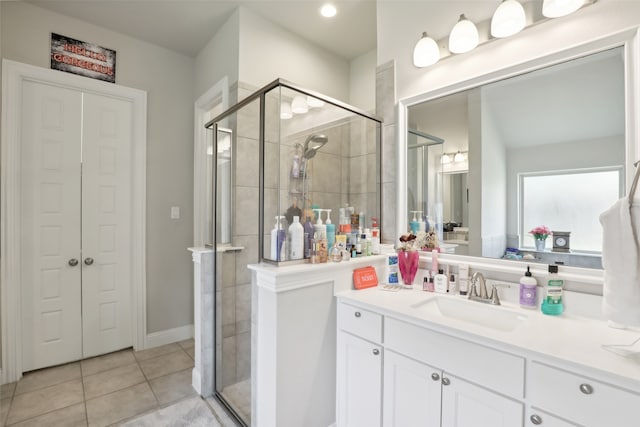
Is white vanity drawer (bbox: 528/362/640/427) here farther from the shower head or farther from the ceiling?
the ceiling

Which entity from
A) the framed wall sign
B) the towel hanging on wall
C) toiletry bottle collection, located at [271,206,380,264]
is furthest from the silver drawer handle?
the framed wall sign

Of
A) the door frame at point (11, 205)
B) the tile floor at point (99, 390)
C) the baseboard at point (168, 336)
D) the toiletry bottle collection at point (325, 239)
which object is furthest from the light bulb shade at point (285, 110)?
the baseboard at point (168, 336)

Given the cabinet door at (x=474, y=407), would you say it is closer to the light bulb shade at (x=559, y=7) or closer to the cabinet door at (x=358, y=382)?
the cabinet door at (x=358, y=382)

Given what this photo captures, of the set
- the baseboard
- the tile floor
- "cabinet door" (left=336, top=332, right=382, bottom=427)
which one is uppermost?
"cabinet door" (left=336, top=332, right=382, bottom=427)

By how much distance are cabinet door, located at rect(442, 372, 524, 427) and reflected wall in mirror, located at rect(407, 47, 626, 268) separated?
2.37ft

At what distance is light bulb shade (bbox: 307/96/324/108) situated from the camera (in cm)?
171

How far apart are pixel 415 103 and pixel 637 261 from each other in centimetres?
135

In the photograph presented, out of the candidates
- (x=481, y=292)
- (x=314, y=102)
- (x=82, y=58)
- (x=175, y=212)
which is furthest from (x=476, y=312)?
(x=82, y=58)

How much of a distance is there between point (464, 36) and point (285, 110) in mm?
1037

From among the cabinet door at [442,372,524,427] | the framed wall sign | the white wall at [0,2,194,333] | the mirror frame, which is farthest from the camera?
the white wall at [0,2,194,333]

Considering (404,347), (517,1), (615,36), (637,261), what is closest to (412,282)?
(404,347)

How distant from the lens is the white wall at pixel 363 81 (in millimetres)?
2842

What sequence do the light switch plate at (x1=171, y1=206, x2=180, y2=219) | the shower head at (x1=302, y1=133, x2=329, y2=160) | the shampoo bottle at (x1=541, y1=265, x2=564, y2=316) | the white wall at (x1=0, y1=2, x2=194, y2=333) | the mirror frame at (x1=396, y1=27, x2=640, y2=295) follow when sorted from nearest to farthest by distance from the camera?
the mirror frame at (x1=396, y1=27, x2=640, y2=295) < the shampoo bottle at (x1=541, y1=265, x2=564, y2=316) < the shower head at (x1=302, y1=133, x2=329, y2=160) < the white wall at (x1=0, y1=2, x2=194, y2=333) < the light switch plate at (x1=171, y1=206, x2=180, y2=219)

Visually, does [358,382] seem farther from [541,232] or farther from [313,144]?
[313,144]
